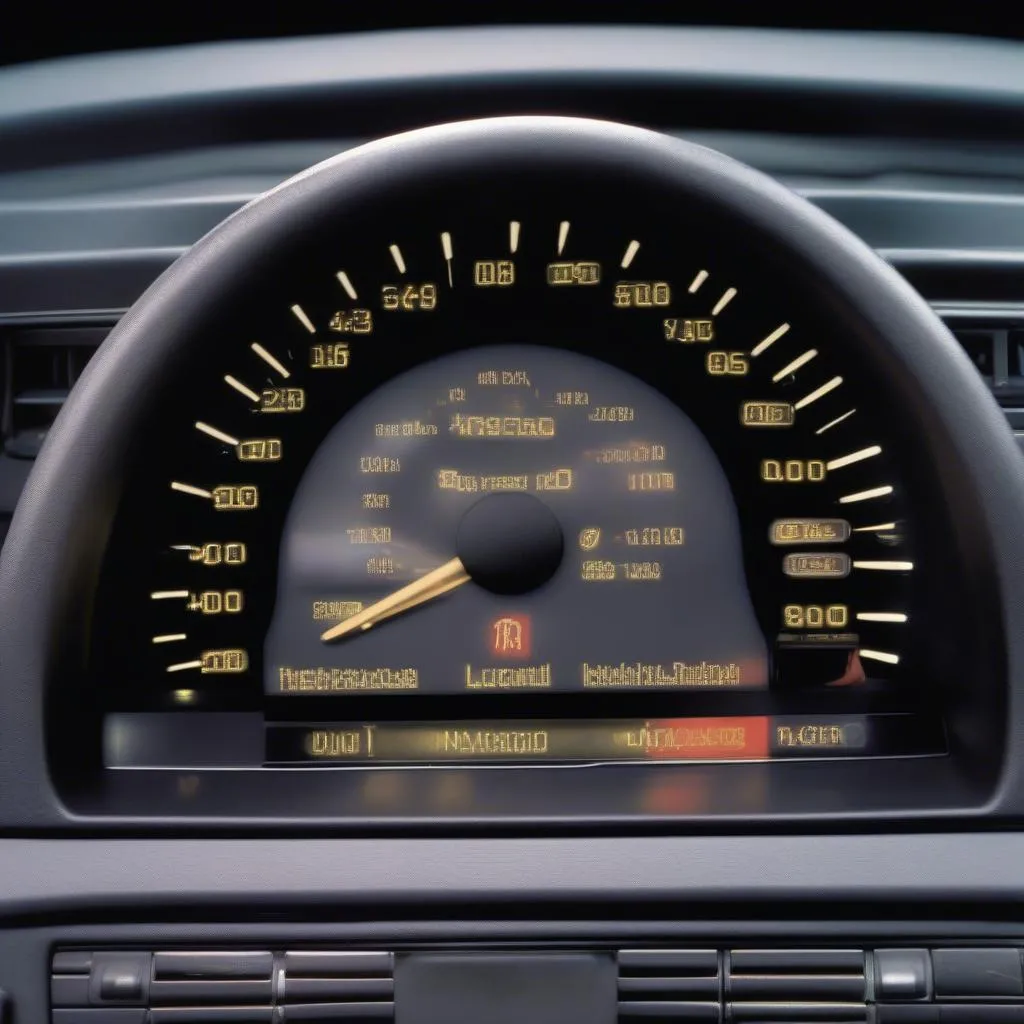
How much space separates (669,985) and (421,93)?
1308 millimetres

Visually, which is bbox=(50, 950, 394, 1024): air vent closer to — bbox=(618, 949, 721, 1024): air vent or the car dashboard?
the car dashboard

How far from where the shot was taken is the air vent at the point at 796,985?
67.1 inches

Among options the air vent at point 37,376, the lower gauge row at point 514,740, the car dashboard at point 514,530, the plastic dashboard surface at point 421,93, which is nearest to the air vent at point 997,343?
the car dashboard at point 514,530

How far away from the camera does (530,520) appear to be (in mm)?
2051

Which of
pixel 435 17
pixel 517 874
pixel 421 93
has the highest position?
pixel 435 17

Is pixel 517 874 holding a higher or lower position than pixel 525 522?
lower

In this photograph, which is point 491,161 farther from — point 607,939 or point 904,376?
point 607,939

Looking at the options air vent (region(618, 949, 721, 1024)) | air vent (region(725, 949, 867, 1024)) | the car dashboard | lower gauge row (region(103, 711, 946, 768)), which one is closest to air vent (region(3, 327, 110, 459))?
the car dashboard

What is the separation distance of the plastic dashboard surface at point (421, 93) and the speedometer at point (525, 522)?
0.27 m

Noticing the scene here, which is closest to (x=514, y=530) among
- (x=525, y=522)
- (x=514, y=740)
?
(x=525, y=522)

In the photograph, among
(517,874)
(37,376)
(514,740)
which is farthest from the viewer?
(37,376)

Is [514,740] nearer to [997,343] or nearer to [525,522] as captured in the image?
[525,522]

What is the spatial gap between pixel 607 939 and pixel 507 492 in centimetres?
67

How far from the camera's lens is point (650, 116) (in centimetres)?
220
